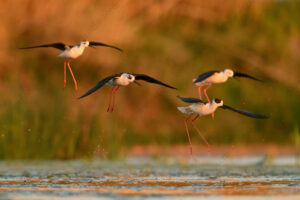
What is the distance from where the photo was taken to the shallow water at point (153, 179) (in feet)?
28.8

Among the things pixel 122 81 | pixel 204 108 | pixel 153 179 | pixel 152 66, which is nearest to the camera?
pixel 122 81

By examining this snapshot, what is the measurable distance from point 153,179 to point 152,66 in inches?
181

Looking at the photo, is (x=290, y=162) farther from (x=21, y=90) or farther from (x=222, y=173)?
(x=21, y=90)

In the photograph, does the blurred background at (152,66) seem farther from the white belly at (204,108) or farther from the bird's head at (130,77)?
the bird's head at (130,77)

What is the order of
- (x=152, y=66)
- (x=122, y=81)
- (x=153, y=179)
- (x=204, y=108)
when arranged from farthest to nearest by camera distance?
(x=152, y=66), (x=153, y=179), (x=204, y=108), (x=122, y=81)

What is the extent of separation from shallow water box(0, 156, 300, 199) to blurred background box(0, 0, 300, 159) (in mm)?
759

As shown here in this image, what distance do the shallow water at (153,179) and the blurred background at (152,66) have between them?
0.76 metres

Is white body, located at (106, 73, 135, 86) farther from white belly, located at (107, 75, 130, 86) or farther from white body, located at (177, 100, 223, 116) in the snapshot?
white body, located at (177, 100, 223, 116)

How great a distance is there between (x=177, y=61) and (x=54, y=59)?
1976 millimetres

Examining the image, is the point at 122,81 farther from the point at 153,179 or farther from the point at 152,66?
the point at 152,66

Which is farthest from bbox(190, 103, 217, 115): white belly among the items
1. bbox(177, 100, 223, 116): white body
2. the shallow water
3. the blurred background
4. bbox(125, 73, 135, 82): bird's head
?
the blurred background

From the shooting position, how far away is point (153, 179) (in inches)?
402

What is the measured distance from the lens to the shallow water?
877 cm

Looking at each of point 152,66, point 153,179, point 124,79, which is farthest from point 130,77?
point 152,66
